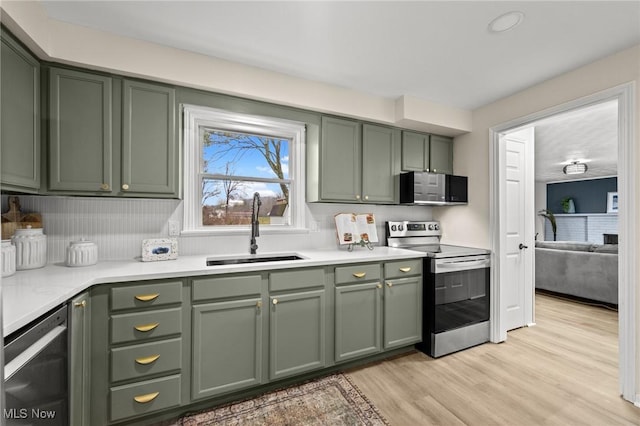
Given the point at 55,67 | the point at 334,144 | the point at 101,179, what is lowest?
the point at 101,179

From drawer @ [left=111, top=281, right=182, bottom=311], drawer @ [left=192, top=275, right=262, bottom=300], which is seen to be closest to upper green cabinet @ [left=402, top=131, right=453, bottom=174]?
drawer @ [left=192, top=275, right=262, bottom=300]

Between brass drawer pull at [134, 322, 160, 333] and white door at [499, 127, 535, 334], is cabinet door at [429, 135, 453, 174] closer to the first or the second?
white door at [499, 127, 535, 334]

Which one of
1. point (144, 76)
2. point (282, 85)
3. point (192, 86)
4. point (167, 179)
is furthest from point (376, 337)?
point (144, 76)

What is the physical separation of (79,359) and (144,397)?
0.46m

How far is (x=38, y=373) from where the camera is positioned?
1.22 meters

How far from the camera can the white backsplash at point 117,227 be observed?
6.90 feet

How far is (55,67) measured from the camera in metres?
1.90

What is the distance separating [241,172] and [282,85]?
0.86 m

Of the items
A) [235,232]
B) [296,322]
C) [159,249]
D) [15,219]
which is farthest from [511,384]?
[15,219]

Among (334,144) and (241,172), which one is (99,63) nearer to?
(241,172)

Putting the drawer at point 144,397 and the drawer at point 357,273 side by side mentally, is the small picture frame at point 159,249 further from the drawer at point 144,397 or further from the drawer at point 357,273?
the drawer at point 357,273

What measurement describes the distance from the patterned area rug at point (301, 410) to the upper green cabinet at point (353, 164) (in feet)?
5.21

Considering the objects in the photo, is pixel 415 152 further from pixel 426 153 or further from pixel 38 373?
pixel 38 373

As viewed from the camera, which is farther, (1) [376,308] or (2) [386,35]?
(1) [376,308]
